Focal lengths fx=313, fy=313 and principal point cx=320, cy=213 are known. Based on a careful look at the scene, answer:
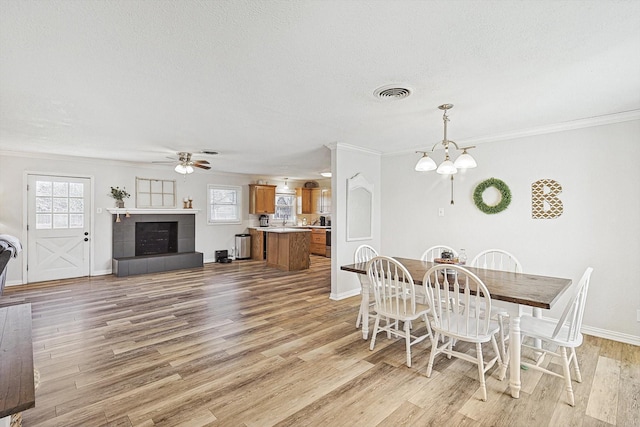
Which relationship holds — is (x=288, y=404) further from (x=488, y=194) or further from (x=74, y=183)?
(x=74, y=183)

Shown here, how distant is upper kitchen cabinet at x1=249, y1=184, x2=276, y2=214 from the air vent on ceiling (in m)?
6.74

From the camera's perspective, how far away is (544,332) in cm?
246

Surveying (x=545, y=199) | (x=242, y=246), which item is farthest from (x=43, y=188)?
(x=545, y=199)

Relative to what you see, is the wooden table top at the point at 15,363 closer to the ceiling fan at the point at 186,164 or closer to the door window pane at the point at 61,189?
the ceiling fan at the point at 186,164

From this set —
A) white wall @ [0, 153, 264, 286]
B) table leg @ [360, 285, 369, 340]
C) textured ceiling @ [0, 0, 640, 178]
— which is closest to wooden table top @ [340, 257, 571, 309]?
table leg @ [360, 285, 369, 340]

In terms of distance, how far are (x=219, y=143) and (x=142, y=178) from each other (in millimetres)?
3500

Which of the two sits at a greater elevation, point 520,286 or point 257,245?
point 520,286

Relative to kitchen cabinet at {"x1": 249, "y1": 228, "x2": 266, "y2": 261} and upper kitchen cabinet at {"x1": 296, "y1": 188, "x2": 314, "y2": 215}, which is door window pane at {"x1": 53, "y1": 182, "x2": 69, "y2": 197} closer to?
kitchen cabinet at {"x1": 249, "y1": 228, "x2": 266, "y2": 261}

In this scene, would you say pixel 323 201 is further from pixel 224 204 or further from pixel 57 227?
pixel 57 227

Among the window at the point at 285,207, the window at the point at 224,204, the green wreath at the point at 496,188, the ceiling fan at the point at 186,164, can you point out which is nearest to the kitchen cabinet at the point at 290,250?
the window at the point at 224,204

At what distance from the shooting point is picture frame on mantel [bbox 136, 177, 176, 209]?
7273 mm

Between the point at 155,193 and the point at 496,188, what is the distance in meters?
7.13

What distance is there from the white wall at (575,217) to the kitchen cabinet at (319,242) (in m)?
5.26

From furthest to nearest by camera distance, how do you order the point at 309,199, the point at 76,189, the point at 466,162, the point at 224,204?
1. the point at 309,199
2. the point at 224,204
3. the point at 76,189
4. the point at 466,162
